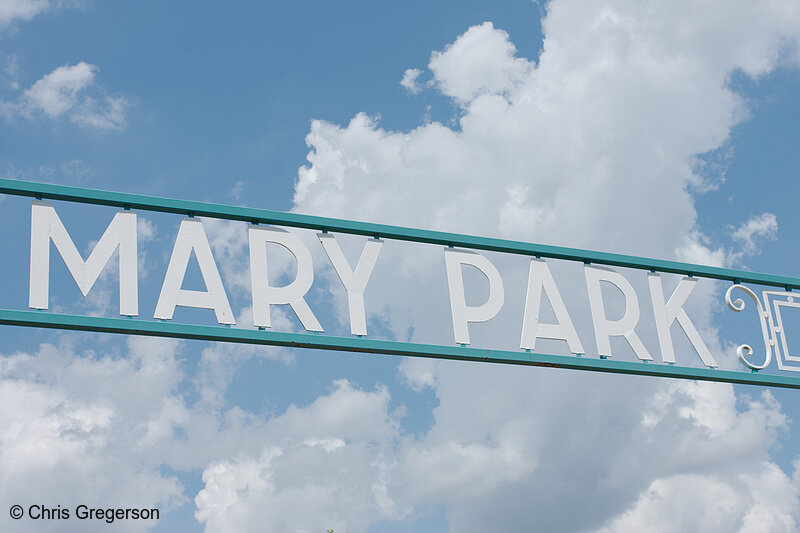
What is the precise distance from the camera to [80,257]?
375 inches

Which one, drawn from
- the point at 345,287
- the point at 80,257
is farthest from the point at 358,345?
the point at 80,257

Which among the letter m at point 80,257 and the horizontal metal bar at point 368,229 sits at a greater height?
the horizontal metal bar at point 368,229

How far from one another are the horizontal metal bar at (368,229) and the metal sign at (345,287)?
0.5 inches

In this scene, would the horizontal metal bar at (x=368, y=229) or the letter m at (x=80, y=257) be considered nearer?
the letter m at (x=80, y=257)

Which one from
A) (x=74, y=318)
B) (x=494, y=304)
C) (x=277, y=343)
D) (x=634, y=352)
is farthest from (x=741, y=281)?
(x=74, y=318)

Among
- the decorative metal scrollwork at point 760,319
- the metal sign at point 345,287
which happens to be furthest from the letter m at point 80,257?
the decorative metal scrollwork at point 760,319

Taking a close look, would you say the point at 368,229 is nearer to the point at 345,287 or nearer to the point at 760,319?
the point at 345,287

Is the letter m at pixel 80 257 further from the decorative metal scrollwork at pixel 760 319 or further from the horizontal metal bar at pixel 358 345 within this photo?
the decorative metal scrollwork at pixel 760 319

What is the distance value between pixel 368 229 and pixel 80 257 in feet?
10.7

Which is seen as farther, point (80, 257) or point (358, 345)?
point (358, 345)

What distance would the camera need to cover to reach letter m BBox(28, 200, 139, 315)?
923 cm

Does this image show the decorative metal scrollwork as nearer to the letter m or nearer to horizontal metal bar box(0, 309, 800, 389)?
horizontal metal bar box(0, 309, 800, 389)

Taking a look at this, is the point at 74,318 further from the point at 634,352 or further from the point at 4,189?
the point at 634,352

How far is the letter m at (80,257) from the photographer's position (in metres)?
9.23
